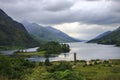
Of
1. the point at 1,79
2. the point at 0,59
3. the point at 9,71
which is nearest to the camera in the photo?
the point at 1,79

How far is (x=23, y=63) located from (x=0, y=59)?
44.8 metres

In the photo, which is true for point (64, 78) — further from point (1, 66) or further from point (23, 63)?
point (23, 63)

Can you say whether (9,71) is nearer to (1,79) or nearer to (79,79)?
(79,79)

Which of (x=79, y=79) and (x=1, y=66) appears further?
(x=1, y=66)

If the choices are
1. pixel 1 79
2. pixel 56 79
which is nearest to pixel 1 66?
pixel 56 79

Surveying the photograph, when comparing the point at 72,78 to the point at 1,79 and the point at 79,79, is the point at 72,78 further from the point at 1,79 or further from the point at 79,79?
the point at 1,79

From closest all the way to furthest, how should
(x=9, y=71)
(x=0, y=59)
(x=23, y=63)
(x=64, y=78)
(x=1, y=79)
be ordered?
(x=1, y=79) < (x=64, y=78) < (x=9, y=71) < (x=0, y=59) < (x=23, y=63)

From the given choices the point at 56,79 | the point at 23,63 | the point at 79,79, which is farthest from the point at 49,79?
the point at 23,63

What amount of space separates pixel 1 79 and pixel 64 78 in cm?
736

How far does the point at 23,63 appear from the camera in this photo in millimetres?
111875

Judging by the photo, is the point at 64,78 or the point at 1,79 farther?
the point at 64,78

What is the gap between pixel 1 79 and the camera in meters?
19.0

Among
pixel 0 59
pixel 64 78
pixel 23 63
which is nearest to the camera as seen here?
pixel 64 78

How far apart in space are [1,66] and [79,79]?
4056 cm
